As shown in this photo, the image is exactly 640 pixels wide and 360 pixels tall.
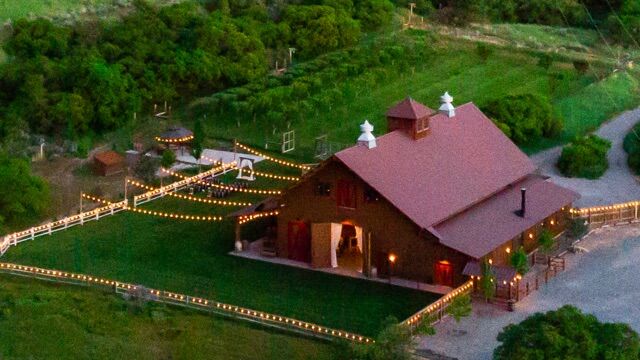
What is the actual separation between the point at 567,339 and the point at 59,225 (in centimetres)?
1726

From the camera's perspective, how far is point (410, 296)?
117 ft

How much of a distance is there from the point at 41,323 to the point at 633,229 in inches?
705

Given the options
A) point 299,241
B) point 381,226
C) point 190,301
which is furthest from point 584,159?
point 190,301

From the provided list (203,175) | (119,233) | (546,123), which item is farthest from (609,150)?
(119,233)

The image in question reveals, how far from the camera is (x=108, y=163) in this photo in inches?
1847

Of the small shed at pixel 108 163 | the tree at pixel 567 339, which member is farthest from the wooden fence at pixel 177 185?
the tree at pixel 567 339

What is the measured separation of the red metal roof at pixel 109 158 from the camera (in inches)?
1853

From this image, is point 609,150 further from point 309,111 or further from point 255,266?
point 255,266

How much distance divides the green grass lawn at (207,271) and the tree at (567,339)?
15.1 ft

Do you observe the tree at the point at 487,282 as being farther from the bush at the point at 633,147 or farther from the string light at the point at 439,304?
the bush at the point at 633,147

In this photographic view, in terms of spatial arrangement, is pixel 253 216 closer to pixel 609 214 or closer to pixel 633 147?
pixel 609 214

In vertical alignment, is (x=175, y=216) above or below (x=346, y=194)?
below

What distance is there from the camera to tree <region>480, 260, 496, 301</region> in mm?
34969

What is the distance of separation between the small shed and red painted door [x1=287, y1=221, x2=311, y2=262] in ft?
35.3
